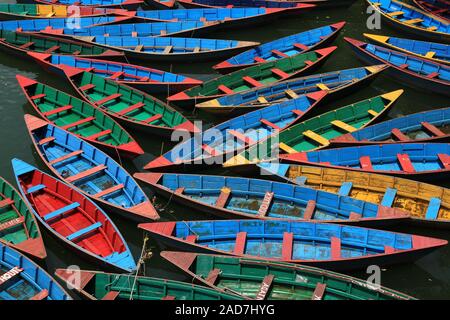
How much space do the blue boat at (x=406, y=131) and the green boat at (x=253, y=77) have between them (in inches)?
250

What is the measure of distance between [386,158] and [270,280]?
9.66m

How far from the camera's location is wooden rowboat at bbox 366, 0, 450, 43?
114 feet

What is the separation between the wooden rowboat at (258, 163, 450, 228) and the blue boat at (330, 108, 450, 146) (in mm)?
2107

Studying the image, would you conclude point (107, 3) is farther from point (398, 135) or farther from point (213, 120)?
point (398, 135)

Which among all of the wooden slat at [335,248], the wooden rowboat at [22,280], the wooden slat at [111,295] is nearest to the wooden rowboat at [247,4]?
the wooden slat at [335,248]

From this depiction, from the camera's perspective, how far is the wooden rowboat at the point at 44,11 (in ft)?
121

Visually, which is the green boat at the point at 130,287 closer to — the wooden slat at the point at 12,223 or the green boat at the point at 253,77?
the wooden slat at the point at 12,223

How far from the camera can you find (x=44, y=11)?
3791 cm

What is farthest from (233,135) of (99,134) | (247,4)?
(247,4)

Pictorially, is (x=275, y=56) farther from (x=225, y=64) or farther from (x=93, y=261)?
(x=93, y=261)

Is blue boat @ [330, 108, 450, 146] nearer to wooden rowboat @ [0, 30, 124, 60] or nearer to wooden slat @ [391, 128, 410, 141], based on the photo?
wooden slat @ [391, 128, 410, 141]

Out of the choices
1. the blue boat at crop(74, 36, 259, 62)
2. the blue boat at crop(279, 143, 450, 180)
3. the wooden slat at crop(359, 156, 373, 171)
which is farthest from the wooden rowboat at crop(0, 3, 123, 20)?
the wooden slat at crop(359, 156, 373, 171)
